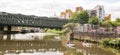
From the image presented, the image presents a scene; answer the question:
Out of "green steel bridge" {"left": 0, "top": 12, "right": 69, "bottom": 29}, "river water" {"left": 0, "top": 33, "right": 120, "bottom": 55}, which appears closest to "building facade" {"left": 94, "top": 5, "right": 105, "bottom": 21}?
"green steel bridge" {"left": 0, "top": 12, "right": 69, "bottom": 29}

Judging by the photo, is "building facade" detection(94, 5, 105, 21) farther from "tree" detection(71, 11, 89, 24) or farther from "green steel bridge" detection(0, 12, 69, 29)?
"tree" detection(71, 11, 89, 24)

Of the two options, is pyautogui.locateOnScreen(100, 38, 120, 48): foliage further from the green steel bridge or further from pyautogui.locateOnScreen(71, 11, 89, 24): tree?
pyautogui.locateOnScreen(71, 11, 89, 24): tree

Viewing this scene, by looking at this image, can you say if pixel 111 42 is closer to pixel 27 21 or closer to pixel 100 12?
pixel 27 21

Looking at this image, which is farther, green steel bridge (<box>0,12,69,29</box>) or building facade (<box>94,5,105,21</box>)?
building facade (<box>94,5,105,21</box>)

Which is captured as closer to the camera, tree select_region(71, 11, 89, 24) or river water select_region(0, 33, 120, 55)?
river water select_region(0, 33, 120, 55)

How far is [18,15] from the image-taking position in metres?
136

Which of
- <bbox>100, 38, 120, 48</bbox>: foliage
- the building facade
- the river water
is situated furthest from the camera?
the building facade

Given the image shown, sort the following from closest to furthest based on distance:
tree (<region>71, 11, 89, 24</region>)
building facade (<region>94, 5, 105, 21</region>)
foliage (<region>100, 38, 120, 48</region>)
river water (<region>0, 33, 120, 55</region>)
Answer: river water (<region>0, 33, 120, 55</region>)
foliage (<region>100, 38, 120, 48</region>)
tree (<region>71, 11, 89, 24</region>)
building facade (<region>94, 5, 105, 21</region>)

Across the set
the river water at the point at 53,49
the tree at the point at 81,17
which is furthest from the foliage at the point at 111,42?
the tree at the point at 81,17

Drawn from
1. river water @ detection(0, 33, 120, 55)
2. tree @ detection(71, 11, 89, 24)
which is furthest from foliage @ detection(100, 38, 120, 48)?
tree @ detection(71, 11, 89, 24)

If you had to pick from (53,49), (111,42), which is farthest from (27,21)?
(53,49)

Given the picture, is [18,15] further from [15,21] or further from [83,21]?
[83,21]

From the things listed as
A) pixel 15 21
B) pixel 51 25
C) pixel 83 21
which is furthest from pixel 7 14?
pixel 83 21

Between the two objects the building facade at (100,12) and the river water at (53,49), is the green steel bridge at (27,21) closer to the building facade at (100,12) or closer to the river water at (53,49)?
the building facade at (100,12)
